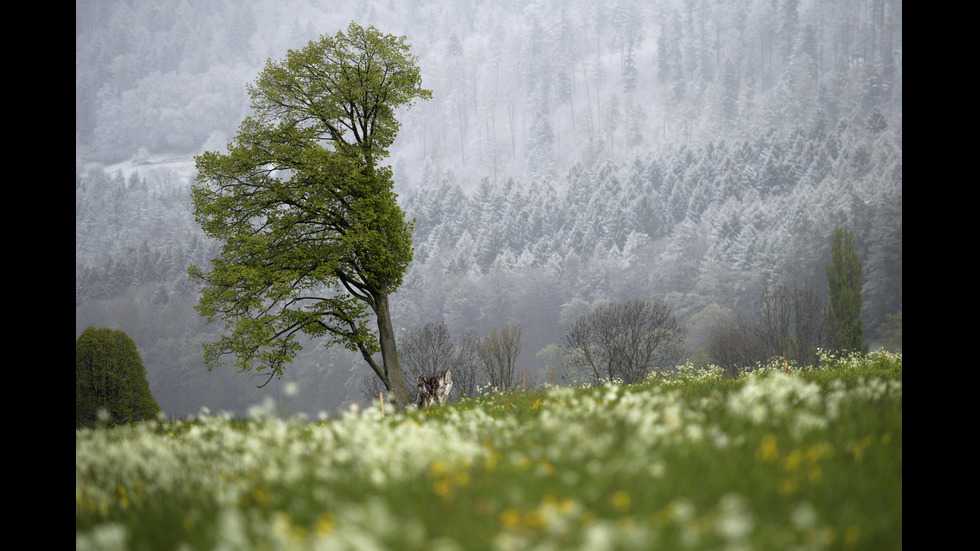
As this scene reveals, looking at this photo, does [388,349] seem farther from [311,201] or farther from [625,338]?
[625,338]

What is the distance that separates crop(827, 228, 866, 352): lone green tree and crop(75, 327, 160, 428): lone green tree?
167ft

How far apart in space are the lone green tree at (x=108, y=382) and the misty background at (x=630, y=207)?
1787 inches

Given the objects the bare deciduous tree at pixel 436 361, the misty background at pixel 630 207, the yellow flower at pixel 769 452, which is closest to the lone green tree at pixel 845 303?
the misty background at pixel 630 207

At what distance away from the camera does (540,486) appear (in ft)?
15.7

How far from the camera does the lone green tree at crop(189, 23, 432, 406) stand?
19.0 m

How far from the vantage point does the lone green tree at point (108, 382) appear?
33.1 meters

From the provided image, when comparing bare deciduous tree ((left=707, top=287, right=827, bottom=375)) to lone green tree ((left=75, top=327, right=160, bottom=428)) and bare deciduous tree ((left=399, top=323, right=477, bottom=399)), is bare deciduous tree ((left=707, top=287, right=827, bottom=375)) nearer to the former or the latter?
bare deciduous tree ((left=399, top=323, right=477, bottom=399))

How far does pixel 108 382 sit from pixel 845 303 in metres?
54.6

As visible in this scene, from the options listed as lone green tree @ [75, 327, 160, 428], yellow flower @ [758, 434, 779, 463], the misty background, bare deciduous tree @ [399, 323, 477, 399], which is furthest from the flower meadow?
the misty background

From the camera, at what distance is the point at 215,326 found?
4579 inches

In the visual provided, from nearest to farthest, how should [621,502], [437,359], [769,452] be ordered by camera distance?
[621,502]
[769,452]
[437,359]

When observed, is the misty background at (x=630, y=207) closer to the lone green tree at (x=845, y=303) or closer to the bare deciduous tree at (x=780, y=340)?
the lone green tree at (x=845, y=303)

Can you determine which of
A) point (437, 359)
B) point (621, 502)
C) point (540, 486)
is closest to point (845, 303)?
point (437, 359)
